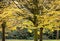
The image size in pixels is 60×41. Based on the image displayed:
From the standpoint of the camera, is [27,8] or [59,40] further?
[59,40]

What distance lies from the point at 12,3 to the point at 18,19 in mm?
842

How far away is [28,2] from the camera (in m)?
8.59

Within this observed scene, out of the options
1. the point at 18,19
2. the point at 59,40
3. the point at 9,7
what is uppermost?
the point at 9,7

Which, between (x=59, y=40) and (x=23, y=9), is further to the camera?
(x=59, y=40)

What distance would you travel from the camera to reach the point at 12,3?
8711mm

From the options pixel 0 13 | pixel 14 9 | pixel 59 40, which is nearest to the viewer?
pixel 14 9

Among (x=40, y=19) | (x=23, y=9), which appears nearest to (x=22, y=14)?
(x=23, y=9)

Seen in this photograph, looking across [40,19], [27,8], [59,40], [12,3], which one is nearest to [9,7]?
[12,3]

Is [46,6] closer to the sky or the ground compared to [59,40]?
closer to the sky

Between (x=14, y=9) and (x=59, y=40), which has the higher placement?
(x=14, y=9)

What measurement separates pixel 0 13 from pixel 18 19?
0.93 metres

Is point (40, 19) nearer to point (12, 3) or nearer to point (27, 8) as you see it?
point (27, 8)

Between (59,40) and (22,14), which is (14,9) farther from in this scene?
(59,40)

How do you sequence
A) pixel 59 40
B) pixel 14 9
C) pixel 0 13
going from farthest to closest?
pixel 59 40
pixel 0 13
pixel 14 9
